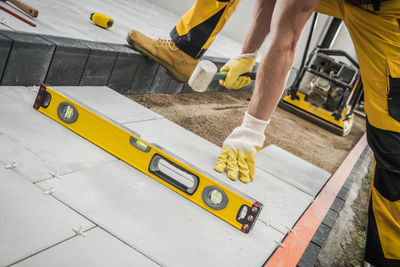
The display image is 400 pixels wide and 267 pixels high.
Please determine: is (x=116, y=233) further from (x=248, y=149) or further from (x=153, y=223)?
(x=248, y=149)

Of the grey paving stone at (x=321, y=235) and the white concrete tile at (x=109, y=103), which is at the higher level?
the white concrete tile at (x=109, y=103)

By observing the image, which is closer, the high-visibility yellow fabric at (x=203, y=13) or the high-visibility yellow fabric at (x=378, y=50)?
the high-visibility yellow fabric at (x=378, y=50)

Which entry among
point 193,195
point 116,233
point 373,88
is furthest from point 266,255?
point 373,88

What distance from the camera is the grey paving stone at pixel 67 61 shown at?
186 cm

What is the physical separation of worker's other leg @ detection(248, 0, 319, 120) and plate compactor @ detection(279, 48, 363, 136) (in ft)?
10.4

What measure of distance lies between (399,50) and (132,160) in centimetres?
125

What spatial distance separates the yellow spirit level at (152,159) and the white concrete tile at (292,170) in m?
0.75

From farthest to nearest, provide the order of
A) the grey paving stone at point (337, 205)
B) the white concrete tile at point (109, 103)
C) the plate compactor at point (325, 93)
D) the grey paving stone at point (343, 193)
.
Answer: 1. the plate compactor at point (325, 93)
2. the grey paving stone at point (343, 193)
3. the grey paving stone at point (337, 205)
4. the white concrete tile at point (109, 103)

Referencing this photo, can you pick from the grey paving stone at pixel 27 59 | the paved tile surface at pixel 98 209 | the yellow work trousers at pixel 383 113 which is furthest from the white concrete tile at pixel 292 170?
the grey paving stone at pixel 27 59

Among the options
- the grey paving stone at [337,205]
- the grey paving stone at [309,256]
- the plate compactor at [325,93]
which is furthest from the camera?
the plate compactor at [325,93]

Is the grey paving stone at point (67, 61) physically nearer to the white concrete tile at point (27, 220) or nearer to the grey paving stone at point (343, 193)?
the white concrete tile at point (27, 220)

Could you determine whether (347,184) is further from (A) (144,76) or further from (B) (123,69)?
(B) (123,69)

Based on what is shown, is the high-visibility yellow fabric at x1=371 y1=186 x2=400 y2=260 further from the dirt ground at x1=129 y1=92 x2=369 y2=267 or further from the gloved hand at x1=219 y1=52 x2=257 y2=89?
the gloved hand at x1=219 y1=52 x2=257 y2=89

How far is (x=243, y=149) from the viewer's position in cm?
184
